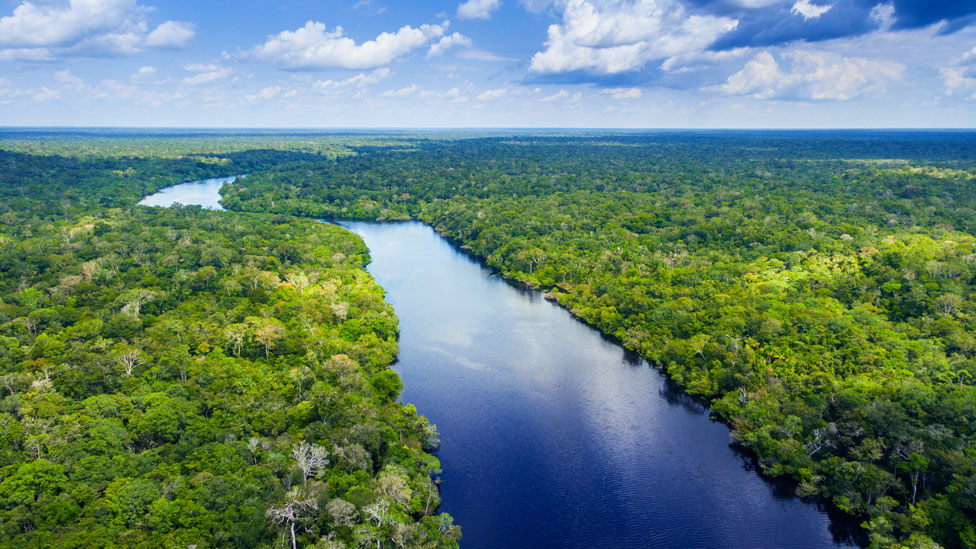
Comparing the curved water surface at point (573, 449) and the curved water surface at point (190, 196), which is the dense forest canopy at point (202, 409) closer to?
the curved water surface at point (573, 449)

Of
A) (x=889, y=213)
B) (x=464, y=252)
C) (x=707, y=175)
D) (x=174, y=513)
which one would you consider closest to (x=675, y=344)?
(x=174, y=513)

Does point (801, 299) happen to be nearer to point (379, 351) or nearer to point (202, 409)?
point (379, 351)

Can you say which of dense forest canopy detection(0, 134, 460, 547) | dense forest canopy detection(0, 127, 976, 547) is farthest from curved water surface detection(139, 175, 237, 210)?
dense forest canopy detection(0, 134, 460, 547)

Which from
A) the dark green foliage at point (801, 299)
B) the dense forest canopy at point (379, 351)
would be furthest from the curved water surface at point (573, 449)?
the dark green foliage at point (801, 299)

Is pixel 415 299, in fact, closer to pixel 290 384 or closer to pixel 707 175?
pixel 290 384

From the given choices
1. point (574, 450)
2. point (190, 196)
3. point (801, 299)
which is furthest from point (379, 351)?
point (190, 196)

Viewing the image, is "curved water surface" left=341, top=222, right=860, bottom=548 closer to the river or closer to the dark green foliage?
the river
